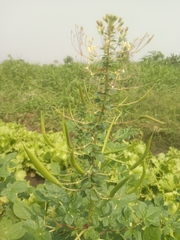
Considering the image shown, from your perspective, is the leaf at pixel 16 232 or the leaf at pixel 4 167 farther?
the leaf at pixel 4 167

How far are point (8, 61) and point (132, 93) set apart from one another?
4.17 metres

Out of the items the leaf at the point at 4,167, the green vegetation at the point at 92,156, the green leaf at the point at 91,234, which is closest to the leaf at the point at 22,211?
the green vegetation at the point at 92,156

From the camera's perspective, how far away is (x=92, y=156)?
1004mm

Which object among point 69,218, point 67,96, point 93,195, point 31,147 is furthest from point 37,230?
point 67,96

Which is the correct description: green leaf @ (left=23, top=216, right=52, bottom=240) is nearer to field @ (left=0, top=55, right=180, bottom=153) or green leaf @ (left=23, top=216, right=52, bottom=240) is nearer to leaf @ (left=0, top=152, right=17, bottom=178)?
leaf @ (left=0, top=152, right=17, bottom=178)

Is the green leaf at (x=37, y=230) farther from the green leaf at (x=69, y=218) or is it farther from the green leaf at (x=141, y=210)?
the green leaf at (x=141, y=210)

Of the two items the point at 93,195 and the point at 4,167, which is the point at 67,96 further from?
the point at 93,195

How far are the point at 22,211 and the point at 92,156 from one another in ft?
1.42

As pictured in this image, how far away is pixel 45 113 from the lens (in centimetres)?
502

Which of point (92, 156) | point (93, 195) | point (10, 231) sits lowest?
point (10, 231)

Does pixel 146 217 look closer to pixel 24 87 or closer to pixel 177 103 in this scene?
pixel 177 103

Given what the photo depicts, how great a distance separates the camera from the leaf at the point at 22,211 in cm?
118

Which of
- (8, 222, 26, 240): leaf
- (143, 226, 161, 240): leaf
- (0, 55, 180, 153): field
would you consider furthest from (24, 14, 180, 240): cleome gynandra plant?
(0, 55, 180, 153): field

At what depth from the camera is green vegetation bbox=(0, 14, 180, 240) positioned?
98cm
